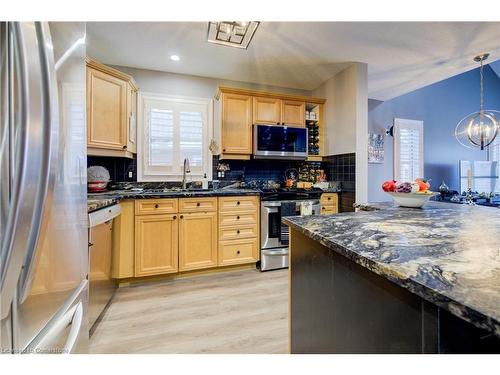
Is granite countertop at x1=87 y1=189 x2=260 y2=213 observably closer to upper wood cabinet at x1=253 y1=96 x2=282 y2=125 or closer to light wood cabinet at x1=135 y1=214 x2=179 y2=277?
light wood cabinet at x1=135 y1=214 x2=179 y2=277

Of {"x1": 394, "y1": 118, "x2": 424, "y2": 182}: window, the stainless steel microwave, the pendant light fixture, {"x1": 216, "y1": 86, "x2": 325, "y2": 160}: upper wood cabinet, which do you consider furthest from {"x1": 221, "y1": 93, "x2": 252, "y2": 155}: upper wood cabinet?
{"x1": 394, "y1": 118, "x2": 424, "y2": 182}: window

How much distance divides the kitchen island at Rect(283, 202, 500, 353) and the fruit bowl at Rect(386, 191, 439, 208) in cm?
28

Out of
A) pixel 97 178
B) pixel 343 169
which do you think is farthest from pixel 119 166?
pixel 343 169

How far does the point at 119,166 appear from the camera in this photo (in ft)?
9.94

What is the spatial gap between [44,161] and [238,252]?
238cm

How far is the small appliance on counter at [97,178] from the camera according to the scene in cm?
257

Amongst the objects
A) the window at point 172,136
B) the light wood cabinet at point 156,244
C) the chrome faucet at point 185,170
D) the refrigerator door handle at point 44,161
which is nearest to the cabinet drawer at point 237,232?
the light wood cabinet at point 156,244

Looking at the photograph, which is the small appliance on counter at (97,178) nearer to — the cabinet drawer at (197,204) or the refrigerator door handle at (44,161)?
the cabinet drawer at (197,204)

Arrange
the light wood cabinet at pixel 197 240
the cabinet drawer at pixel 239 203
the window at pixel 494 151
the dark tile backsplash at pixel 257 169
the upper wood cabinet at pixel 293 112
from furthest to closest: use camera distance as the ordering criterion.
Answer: the window at pixel 494 151, the dark tile backsplash at pixel 257 169, the upper wood cabinet at pixel 293 112, the cabinet drawer at pixel 239 203, the light wood cabinet at pixel 197 240

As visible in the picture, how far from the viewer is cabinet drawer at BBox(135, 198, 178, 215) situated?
2416 mm

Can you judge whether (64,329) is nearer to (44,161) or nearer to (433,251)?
(44,161)

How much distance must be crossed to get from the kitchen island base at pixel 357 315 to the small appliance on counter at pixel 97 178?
7.64 feet

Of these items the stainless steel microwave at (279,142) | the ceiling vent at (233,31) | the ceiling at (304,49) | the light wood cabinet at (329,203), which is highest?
the ceiling at (304,49)

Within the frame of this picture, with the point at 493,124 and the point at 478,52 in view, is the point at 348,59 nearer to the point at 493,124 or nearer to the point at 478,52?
the point at 478,52
